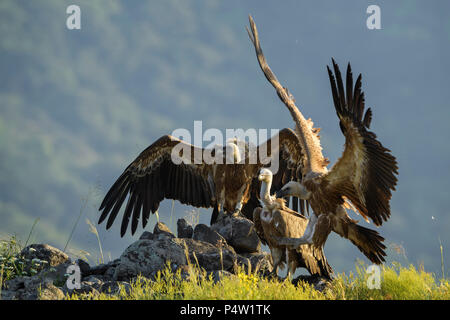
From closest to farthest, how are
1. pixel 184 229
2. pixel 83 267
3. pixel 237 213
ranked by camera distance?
pixel 83 267, pixel 184 229, pixel 237 213

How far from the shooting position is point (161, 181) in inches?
399

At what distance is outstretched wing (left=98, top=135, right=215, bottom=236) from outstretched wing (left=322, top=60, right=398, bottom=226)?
4.61 m

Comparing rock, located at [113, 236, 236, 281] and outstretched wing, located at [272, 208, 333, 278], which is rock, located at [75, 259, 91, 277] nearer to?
rock, located at [113, 236, 236, 281]

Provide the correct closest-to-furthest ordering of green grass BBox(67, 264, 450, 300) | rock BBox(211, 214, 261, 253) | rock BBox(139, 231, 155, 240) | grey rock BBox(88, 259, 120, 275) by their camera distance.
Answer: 1. green grass BBox(67, 264, 450, 300)
2. grey rock BBox(88, 259, 120, 275)
3. rock BBox(139, 231, 155, 240)
4. rock BBox(211, 214, 261, 253)

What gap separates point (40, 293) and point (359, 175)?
13.6 feet

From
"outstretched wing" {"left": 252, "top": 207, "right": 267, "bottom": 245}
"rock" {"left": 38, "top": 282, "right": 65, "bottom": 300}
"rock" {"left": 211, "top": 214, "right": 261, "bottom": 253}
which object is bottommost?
"rock" {"left": 38, "top": 282, "right": 65, "bottom": 300}

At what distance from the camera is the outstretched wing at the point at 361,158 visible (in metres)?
5.57

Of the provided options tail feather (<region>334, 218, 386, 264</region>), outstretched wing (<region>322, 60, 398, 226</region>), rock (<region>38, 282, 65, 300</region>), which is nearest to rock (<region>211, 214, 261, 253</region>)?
tail feather (<region>334, 218, 386, 264</region>)

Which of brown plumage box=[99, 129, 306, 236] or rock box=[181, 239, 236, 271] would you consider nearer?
rock box=[181, 239, 236, 271]

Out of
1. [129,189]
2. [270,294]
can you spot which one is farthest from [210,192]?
[270,294]

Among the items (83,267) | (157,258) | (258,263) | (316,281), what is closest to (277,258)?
(258,263)

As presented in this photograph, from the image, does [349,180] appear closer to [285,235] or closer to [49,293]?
[285,235]

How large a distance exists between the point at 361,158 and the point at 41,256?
544 centimetres

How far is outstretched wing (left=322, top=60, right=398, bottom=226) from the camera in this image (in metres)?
5.57
